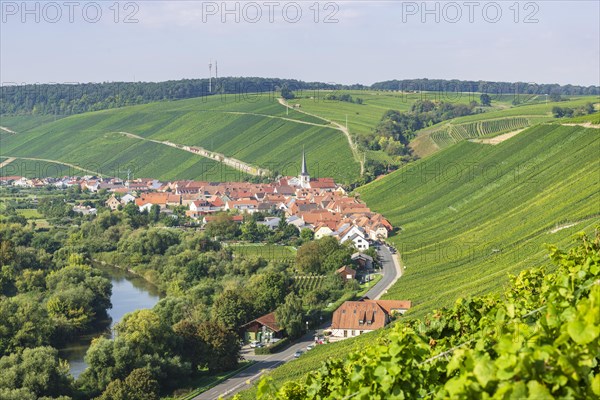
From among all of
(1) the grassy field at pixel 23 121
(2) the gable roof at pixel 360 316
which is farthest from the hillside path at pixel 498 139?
(1) the grassy field at pixel 23 121

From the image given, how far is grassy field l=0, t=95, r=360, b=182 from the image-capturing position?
9012cm

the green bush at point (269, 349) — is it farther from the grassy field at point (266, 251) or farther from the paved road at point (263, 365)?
the grassy field at point (266, 251)

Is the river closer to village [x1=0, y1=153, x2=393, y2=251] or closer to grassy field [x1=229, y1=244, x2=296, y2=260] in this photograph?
grassy field [x1=229, y1=244, x2=296, y2=260]

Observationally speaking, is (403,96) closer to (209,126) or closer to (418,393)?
(209,126)

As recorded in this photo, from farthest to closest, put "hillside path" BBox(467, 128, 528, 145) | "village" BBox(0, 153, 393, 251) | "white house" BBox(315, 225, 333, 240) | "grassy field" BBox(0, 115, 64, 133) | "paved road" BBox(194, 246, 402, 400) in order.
Answer: 1. "grassy field" BBox(0, 115, 64, 133)
2. "hillside path" BBox(467, 128, 528, 145)
3. "white house" BBox(315, 225, 333, 240)
4. "village" BBox(0, 153, 393, 251)
5. "paved road" BBox(194, 246, 402, 400)

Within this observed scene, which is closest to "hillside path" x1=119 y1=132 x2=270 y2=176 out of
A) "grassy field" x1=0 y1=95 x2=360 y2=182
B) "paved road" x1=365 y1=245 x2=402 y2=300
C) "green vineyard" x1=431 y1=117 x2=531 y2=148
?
"grassy field" x1=0 y1=95 x2=360 y2=182

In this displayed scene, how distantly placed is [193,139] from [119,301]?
65983mm

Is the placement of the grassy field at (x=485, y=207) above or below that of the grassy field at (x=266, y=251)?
above

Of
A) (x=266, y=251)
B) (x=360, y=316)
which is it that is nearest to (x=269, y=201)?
(x=266, y=251)

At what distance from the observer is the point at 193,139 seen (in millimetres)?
103250

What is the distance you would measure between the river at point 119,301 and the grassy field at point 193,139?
36.8 m

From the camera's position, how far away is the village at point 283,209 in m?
31.1

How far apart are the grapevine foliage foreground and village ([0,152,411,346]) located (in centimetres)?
2278

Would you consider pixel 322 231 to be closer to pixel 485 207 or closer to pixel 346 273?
pixel 485 207
